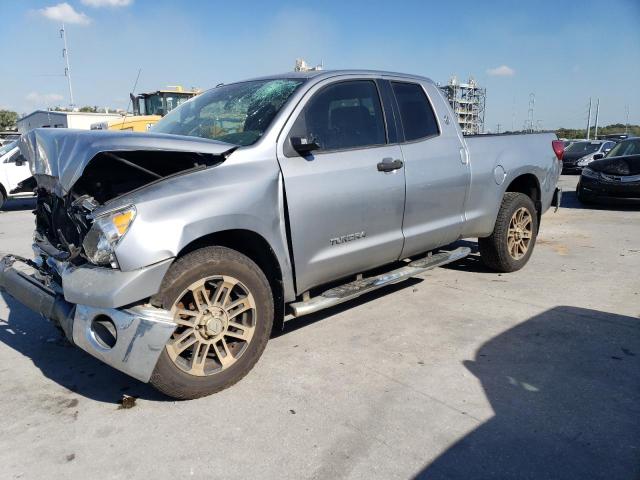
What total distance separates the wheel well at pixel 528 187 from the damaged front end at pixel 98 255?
3.59m

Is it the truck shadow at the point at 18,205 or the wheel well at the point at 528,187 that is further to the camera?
the truck shadow at the point at 18,205

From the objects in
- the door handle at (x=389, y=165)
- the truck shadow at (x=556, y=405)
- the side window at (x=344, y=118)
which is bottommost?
the truck shadow at (x=556, y=405)

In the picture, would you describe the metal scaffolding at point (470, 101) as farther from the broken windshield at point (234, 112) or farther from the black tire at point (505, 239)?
the broken windshield at point (234, 112)

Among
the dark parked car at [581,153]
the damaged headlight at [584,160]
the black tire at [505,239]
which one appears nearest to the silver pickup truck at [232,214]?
the black tire at [505,239]

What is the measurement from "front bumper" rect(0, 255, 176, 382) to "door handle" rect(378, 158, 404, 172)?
1.95 m

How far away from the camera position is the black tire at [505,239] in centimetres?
532

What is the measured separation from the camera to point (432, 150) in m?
4.45

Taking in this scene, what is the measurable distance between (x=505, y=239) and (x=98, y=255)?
4062 millimetres

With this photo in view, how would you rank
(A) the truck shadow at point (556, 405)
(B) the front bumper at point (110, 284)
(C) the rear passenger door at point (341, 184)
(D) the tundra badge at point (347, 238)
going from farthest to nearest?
(D) the tundra badge at point (347, 238) → (C) the rear passenger door at point (341, 184) → (B) the front bumper at point (110, 284) → (A) the truck shadow at point (556, 405)

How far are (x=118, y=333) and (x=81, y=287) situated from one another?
327 mm

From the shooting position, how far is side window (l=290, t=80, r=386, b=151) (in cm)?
365

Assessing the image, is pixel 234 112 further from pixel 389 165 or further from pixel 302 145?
pixel 389 165

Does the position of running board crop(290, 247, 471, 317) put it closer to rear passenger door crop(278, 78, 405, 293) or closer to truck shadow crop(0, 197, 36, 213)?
rear passenger door crop(278, 78, 405, 293)

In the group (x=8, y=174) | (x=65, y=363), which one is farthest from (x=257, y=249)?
(x=8, y=174)
